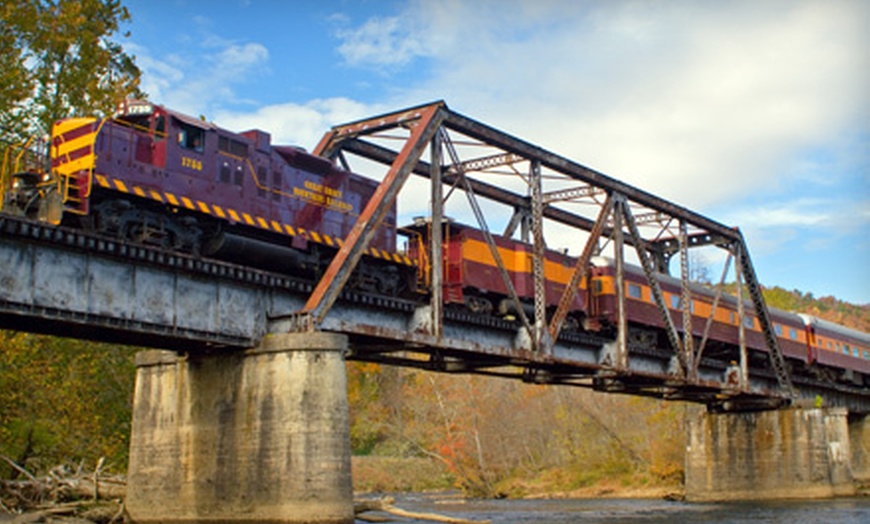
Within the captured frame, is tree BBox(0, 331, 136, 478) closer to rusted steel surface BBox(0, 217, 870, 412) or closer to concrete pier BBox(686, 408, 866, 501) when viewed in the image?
rusted steel surface BBox(0, 217, 870, 412)

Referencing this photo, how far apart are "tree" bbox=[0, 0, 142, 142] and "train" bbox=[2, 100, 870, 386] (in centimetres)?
1190

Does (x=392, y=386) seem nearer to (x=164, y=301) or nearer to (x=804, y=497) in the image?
(x=804, y=497)

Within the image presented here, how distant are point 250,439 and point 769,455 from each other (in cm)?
3045

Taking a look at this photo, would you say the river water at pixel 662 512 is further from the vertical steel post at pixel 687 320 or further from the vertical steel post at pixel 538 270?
the vertical steel post at pixel 538 270

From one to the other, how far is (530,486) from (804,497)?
1800 centimetres

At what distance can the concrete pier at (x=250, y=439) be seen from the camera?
1759 cm

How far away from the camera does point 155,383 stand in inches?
851

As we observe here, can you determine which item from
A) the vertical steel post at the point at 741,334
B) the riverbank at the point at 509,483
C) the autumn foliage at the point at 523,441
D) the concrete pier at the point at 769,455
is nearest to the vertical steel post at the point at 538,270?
the vertical steel post at the point at 741,334

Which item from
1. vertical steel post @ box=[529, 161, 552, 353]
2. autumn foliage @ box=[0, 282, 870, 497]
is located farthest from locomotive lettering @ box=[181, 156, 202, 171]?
autumn foliage @ box=[0, 282, 870, 497]

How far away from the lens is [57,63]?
32.7 meters

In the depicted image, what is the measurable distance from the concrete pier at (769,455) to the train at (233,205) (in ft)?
54.0

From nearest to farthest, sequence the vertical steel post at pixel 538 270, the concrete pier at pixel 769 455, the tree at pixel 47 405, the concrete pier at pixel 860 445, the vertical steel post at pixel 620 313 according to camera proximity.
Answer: the vertical steel post at pixel 538 270, the tree at pixel 47 405, the vertical steel post at pixel 620 313, the concrete pier at pixel 769 455, the concrete pier at pixel 860 445

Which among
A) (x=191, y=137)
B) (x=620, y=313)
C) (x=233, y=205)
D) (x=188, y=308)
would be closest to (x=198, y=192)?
(x=233, y=205)

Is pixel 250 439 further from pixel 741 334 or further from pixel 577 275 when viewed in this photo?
pixel 741 334
